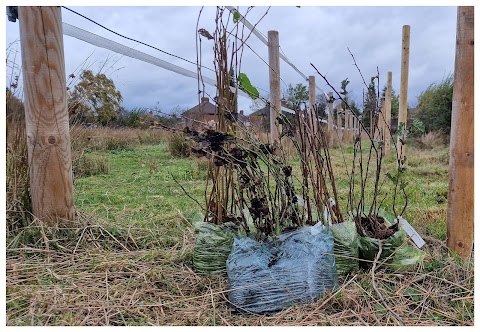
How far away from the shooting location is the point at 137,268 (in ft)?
6.38

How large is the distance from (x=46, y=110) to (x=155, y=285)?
987mm

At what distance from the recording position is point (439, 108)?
11648 millimetres

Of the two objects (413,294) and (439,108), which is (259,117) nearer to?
(413,294)

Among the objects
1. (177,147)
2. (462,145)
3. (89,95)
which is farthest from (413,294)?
(177,147)

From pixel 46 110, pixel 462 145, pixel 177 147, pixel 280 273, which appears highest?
pixel 46 110

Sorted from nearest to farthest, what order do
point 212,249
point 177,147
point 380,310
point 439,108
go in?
point 380,310
point 212,249
point 177,147
point 439,108

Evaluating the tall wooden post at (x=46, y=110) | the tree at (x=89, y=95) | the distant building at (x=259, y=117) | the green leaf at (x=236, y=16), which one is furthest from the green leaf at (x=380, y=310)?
the tree at (x=89, y=95)

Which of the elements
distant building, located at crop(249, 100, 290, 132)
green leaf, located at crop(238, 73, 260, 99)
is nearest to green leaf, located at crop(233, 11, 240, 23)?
green leaf, located at crop(238, 73, 260, 99)

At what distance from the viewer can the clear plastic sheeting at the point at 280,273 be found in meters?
1.62

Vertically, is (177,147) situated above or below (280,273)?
above

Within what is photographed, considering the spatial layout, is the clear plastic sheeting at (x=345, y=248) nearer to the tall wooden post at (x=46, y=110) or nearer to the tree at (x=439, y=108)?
the tall wooden post at (x=46, y=110)

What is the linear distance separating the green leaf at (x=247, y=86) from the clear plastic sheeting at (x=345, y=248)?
0.66 metres
